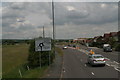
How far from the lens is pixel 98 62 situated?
2462cm

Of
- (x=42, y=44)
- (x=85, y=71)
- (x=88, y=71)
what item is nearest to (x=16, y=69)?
(x=42, y=44)

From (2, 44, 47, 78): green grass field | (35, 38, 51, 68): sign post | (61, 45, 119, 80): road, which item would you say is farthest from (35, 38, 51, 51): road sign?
(61, 45, 119, 80): road

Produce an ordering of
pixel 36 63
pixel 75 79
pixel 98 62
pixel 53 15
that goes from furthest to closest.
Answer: pixel 53 15 < pixel 36 63 < pixel 98 62 < pixel 75 79

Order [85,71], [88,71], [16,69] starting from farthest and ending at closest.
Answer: [16,69], [85,71], [88,71]

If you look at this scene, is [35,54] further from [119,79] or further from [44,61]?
[119,79]

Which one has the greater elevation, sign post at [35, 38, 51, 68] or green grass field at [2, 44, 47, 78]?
sign post at [35, 38, 51, 68]

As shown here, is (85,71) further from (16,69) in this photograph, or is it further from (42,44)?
(16,69)

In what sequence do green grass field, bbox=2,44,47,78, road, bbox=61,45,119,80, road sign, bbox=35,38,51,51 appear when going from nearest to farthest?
1. road, bbox=61,45,119,80
2. green grass field, bbox=2,44,47,78
3. road sign, bbox=35,38,51,51

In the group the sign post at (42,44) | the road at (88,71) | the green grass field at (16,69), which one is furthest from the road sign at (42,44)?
the road at (88,71)

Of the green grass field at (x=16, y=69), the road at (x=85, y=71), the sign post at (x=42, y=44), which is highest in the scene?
the sign post at (x=42, y=44)

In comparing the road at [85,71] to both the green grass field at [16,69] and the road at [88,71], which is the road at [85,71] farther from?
the green grass field at [16,69]

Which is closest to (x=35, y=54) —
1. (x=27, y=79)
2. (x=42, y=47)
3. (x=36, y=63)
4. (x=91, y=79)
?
(x=36, y=63)

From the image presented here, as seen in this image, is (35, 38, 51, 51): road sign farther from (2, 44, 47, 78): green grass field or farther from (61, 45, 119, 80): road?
(61, 45, 119, 80): road

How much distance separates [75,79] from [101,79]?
1.85 metres
